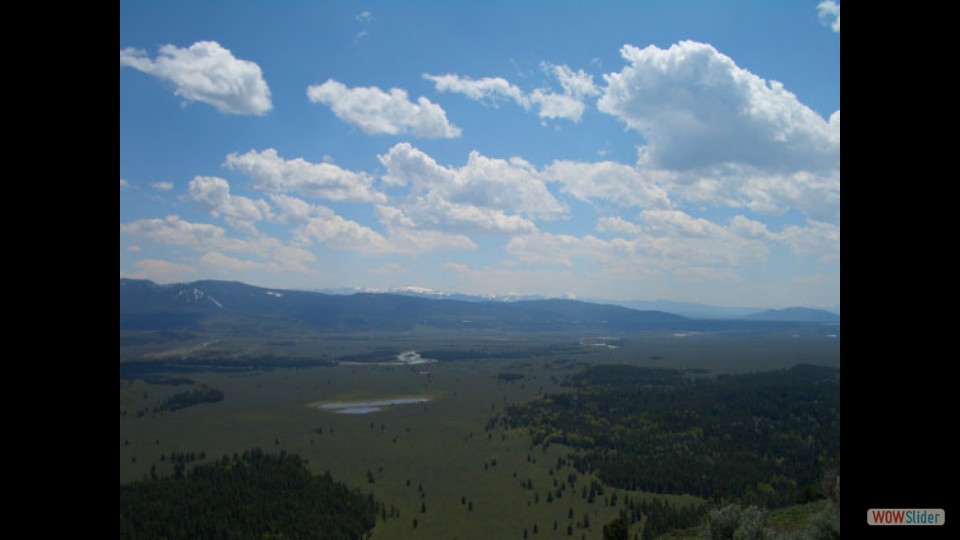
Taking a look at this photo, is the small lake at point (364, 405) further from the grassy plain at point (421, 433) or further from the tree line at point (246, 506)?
the tree line at point (246, 506)

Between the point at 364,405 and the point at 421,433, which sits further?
the point at 364,405

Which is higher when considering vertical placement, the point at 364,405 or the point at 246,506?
the point at 246,506

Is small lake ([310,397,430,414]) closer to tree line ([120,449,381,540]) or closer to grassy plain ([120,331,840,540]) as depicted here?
grassy plain ([120,331,840,540])

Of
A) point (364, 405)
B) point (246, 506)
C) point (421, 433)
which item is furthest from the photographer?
point (364, 405)

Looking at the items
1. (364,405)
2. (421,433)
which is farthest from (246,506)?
(364,405)

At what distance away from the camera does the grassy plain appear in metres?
36.8

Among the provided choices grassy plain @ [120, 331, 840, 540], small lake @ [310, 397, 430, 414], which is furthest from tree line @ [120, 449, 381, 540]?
small lake @ [310, 397, 430, 414]

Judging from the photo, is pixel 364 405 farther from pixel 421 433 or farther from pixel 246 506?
pixel 246 506

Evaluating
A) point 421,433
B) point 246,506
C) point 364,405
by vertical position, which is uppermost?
point 246,506

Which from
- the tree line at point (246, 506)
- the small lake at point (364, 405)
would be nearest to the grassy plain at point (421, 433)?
the small lake at point (364, 405)

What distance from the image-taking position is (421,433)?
6028 cm

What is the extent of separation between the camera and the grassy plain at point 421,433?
121ft
